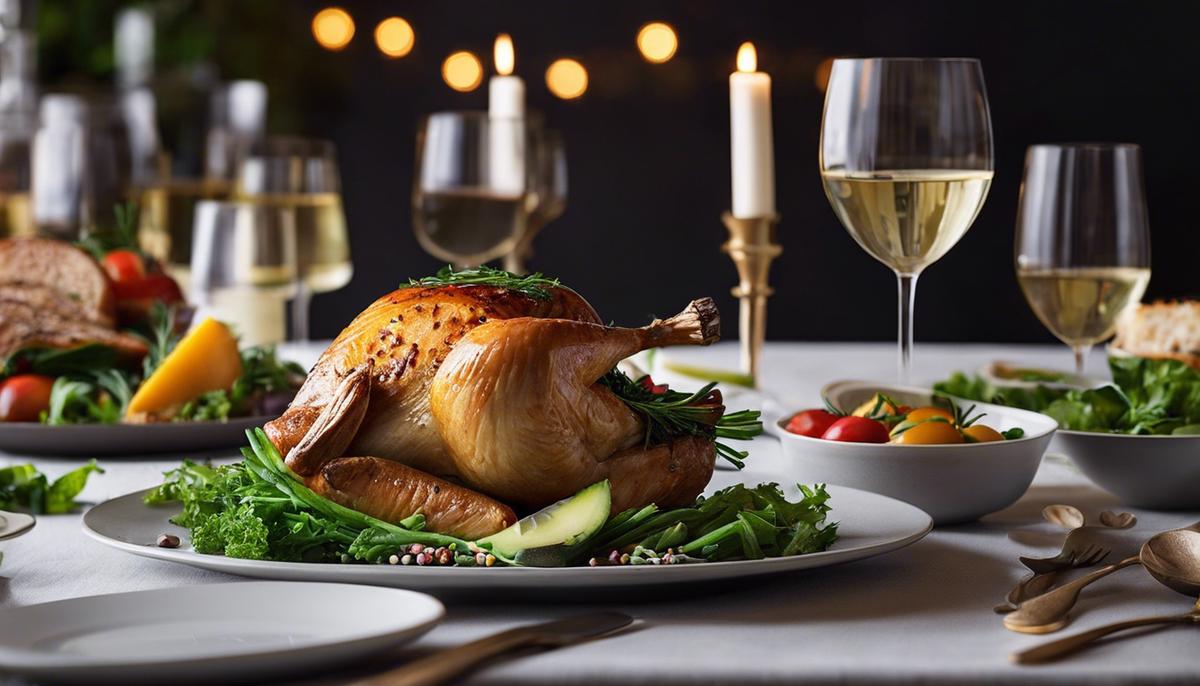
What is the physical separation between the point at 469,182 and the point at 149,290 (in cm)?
53

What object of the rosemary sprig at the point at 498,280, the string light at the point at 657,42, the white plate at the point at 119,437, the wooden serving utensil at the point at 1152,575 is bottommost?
the white plate at the point at 119,437

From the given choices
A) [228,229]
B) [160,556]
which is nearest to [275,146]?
[228,229]

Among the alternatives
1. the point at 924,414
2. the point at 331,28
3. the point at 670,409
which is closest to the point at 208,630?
the point at 670,409

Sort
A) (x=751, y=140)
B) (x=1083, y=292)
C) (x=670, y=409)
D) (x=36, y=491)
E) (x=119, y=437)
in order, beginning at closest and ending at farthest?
(x=670, y=409)
(x=36, y=491)
(x=119, y=437)
(x=1083, y=292)
(x=751, y=140)

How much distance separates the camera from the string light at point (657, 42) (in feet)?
17.0

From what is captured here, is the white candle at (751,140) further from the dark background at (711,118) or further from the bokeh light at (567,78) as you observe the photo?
the bokeh light at (567,78)

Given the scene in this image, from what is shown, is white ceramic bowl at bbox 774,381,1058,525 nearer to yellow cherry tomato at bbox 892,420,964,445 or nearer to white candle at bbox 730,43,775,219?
yellow cherry tomato at bbox 892,420,964,445

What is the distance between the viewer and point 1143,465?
135cm

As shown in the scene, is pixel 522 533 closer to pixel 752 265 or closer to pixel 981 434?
pixel 981 434

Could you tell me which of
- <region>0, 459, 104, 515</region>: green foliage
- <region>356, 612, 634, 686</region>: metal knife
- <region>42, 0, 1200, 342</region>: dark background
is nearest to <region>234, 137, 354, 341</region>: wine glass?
<region>0, 459, 104, 515</region>: green foliage

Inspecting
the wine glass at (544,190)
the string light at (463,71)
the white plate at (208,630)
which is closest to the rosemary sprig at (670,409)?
the white plate at (208,630)

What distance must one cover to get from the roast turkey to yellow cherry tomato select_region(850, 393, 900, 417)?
12.0 inches

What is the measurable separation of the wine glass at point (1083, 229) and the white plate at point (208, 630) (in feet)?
3.92

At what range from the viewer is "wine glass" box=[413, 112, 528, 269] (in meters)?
2.29
